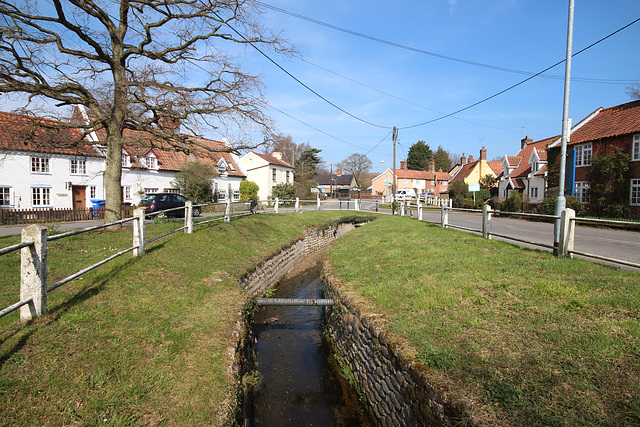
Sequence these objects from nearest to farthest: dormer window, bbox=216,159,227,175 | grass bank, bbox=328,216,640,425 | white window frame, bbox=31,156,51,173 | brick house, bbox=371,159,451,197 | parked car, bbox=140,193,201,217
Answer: grass bank, bbox=328,216,640,425
parked car, bbox=140,193,201,217
white window frame, bbox=31,156,51,173
dormer window, bbox=216,159,227,175
brick house, bbox=371,159,451,197

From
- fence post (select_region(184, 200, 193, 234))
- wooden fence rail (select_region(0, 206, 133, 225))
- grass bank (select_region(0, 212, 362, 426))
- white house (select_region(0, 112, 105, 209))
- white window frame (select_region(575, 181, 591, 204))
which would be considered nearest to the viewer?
grass bank (select_region(0, 212, 362, 426))

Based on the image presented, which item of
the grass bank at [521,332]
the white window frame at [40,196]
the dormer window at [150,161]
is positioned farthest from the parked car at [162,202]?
the grass bank at [521,332]

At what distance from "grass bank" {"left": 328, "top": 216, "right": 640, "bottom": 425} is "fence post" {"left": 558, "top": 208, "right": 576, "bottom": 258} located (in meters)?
0.28

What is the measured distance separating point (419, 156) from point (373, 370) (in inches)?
3717

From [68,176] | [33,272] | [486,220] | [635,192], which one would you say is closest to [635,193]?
[635,192]

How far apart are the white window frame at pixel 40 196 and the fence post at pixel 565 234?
31.3 metres

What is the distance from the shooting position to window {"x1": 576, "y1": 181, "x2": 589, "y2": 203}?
84.6ft

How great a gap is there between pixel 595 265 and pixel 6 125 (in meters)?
15.4

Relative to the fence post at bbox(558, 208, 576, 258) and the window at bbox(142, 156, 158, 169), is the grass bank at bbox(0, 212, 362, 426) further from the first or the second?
the window at bbox(142, 156, 158, 169)

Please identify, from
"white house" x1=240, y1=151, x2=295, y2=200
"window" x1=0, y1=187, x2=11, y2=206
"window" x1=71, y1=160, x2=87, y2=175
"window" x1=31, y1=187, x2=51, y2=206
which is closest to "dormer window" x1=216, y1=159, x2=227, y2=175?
"white house" x1=240, y1=151, x2=295, y2=200

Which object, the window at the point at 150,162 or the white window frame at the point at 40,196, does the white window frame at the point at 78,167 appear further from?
the window at the point at 150,162

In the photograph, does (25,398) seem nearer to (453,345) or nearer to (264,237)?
(453,345)

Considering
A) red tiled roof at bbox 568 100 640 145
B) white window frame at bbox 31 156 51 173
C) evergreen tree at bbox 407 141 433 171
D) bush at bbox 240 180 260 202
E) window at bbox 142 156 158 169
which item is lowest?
bush at bbox 240 180 260 202

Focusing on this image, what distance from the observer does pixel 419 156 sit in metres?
94.0
